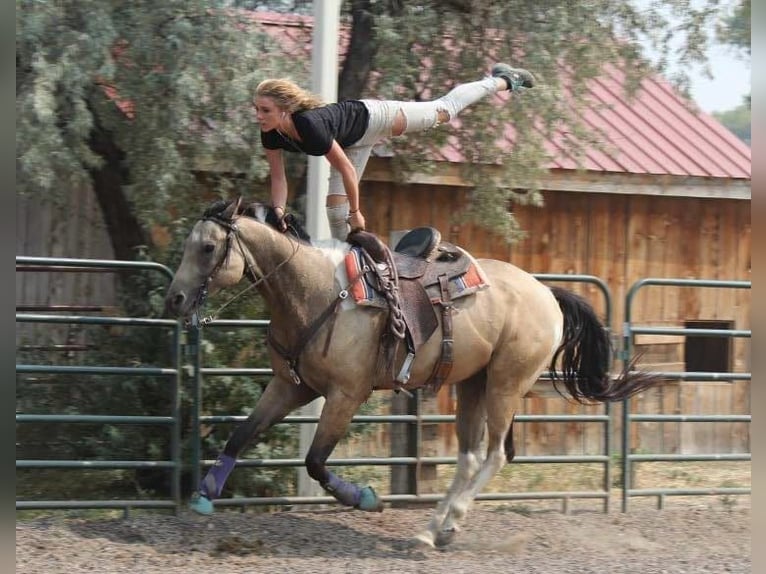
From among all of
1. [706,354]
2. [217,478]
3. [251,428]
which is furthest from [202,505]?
[706,354]

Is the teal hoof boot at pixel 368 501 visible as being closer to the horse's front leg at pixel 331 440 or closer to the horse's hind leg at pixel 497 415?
the horse's front leg at pixel 331 440

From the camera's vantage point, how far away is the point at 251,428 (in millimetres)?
5918

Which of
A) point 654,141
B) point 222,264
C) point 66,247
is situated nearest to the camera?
point 222,264

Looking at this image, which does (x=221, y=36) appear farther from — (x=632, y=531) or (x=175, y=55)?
(x=632, y=531)

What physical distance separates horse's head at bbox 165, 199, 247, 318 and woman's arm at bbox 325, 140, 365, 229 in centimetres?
62

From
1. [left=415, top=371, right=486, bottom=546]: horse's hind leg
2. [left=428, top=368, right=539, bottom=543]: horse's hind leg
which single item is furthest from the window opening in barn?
[left=428, top=368, right=539, bottom=543]: horse's hind leg

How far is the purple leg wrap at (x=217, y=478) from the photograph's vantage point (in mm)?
5805

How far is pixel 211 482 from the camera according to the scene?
A: 5816mm

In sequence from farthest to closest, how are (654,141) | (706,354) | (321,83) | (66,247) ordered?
(706,354), (654,141), (66,247), (321,83)

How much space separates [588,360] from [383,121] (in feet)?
7.08

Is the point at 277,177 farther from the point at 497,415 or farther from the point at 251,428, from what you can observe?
the point at 497,415

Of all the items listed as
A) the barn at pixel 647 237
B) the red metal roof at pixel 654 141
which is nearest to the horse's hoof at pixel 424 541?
the red metal roof at pixel 654 141

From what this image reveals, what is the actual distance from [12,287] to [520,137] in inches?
226

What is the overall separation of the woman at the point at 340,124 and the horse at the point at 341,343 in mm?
294
